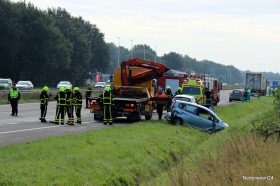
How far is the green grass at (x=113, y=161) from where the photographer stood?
12000 mm

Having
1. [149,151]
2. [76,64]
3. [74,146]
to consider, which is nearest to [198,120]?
[149,151]

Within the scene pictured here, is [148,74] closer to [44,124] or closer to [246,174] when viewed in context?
[44,124]

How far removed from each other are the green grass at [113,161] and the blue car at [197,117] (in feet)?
15.1

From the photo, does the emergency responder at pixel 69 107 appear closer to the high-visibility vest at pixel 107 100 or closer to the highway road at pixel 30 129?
the highway road at pixel 30 129

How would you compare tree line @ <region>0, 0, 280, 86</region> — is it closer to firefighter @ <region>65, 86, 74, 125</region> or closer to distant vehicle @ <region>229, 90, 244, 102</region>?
distant vehicle @ <region>229, 90, 244, 102</region>

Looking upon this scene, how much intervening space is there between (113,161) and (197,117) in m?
11.6

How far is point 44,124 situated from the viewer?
24719 millimetres

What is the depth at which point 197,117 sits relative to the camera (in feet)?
85.7

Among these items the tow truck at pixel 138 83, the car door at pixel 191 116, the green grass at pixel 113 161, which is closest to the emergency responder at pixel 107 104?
the tow truck at pixel 138 83

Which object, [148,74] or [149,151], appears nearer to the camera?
[149,151]

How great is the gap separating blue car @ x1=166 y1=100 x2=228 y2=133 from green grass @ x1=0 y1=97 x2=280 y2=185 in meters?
4.60

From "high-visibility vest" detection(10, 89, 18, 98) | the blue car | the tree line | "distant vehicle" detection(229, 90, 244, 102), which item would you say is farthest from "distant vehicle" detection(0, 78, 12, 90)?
the blue car

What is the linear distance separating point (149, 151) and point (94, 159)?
3.71m

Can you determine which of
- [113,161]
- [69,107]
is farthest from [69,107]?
[113,161]
